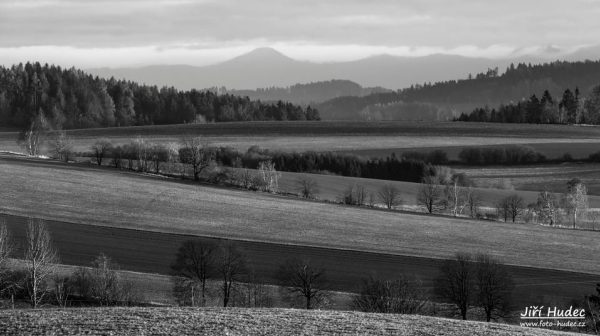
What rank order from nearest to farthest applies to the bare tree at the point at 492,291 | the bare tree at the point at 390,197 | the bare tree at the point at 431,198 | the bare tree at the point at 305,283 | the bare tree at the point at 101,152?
the bare tree at the point at 492,291, the bare tree at the point at 305,283, the bare tree at the point at 431,198, the bare tree at the point at 390,197, the bare tree at the point at 101,152

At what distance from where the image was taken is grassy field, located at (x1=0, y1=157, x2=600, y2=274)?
163 feet

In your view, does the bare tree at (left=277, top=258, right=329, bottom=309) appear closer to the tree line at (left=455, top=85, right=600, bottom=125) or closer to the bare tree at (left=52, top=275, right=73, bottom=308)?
the bare tree at (left=52, top=275, right=73, bottom=308)

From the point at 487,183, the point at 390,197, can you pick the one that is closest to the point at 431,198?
the point at 390,197

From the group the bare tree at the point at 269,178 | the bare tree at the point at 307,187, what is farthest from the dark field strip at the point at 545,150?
the bare tree at the point at 269,178

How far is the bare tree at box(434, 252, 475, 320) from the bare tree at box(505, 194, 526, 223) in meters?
25.6

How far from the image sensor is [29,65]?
164 metres

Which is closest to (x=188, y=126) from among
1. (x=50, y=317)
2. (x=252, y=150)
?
(x=252, y=150)

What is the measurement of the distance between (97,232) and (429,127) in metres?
74.7

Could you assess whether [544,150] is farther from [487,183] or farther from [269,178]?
[269,178]

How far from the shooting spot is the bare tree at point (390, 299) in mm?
33625

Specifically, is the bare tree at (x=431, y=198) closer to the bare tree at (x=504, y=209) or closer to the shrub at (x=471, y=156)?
the bare tree at (x=504, y=209)

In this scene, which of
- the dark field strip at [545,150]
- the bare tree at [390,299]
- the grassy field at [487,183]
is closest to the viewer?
the bare tree at [390,299]

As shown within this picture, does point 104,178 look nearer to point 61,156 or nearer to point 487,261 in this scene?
point 61,156

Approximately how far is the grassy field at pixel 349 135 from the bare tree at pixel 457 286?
56916mm
